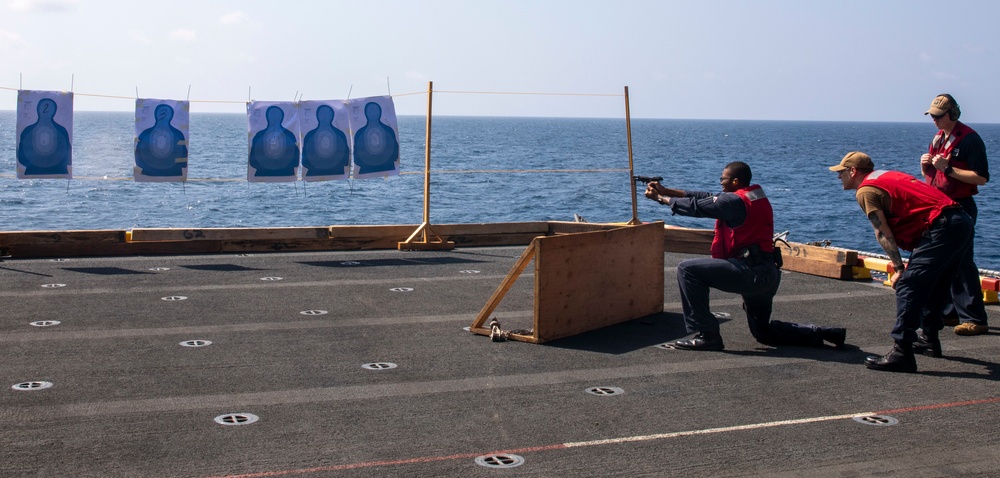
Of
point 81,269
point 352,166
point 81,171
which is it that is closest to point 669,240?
point 352,166

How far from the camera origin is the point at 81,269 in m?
11.5

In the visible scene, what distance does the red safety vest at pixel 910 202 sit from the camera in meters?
7.23

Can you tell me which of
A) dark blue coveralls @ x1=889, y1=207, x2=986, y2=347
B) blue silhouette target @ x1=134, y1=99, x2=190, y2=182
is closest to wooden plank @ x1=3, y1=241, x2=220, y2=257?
blue silhouette target @ x1=134, y1=99, x2=190, y2=182

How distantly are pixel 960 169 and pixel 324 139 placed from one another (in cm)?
873

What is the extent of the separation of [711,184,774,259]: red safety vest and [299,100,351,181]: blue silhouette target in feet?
25.0

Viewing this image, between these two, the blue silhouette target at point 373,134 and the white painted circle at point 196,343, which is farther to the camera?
the blue silhouette target at point 373,134

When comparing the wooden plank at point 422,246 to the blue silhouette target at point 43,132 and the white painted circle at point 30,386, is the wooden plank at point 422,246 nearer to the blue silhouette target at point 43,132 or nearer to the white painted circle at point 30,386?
the blue silhouette target at point 43,132

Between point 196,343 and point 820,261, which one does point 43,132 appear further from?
point 820,261

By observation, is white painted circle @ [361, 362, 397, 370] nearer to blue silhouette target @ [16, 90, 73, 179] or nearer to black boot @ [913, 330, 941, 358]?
black boot @ [913, 330, 941, 358]

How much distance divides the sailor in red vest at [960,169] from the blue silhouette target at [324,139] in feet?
27.1

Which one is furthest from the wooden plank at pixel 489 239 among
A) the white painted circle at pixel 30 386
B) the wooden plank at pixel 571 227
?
the white painted circle at pixel 30 386

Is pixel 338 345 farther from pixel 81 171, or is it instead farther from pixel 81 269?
pixel 81 171

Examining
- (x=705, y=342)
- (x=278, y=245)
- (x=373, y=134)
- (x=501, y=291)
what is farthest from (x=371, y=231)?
(x=705, y=342)

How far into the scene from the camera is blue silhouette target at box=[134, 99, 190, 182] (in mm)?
13766
